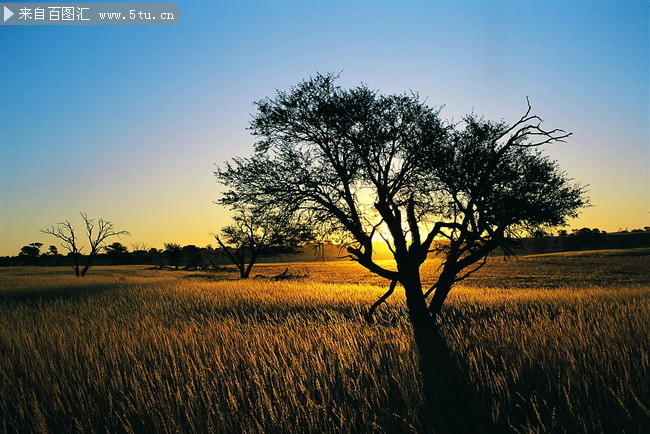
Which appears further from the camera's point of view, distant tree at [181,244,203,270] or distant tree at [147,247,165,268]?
distant tree at [147,247,165,268]

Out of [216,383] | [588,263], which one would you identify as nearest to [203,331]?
[216,383]

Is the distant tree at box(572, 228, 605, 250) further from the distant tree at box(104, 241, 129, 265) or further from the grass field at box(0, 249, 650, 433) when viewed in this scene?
the distant tree at box(104, 241, 129, 265)

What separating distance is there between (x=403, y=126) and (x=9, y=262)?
14743cm

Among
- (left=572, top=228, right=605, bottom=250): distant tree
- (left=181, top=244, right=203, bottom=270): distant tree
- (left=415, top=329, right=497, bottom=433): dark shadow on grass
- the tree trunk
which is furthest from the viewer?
(left=572, top=228, right=605, bottom=250): distant tree

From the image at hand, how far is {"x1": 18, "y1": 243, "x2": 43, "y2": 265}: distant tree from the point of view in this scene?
367ft

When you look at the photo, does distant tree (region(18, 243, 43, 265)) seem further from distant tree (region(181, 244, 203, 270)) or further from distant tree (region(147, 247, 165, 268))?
distant tree (region(181, 244, 203, 270))

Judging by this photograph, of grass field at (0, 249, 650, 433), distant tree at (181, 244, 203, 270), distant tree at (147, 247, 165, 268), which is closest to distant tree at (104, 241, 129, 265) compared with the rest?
distant tree at (147, 247, 165, 268)

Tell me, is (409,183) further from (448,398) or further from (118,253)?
(118,253)

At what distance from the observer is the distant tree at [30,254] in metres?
112

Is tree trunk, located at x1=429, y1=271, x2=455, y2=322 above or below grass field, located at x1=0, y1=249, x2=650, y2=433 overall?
above

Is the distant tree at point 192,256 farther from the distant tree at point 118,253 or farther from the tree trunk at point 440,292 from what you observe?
the tree trunk at point 440,292

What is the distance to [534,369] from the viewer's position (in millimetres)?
4848

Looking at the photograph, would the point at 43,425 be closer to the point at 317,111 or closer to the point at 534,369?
the point at 534,369

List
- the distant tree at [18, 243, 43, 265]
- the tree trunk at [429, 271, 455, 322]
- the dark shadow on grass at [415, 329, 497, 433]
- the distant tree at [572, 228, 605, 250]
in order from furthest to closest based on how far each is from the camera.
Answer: the distant tree at [18, 243, 43, 265]
the distant tree at [572, 228, 605, 250]
the tree trunk at [429, 271, 455, 322]
the dark shadow on grass at [415, 329, 497, 433]
